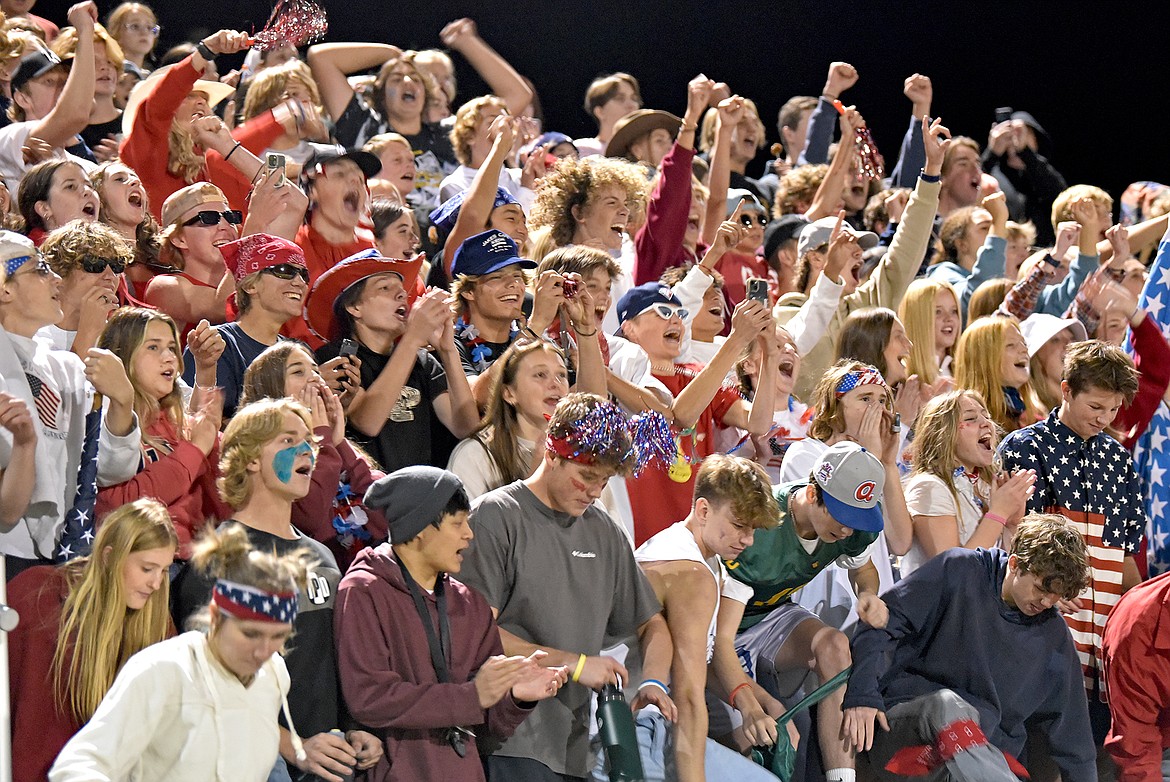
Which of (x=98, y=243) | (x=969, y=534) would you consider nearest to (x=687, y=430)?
(x=969, y=534)

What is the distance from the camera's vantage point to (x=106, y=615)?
3336 mm

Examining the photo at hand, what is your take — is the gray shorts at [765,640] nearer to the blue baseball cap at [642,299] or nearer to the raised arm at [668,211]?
the blue baseball cap at [642,299]

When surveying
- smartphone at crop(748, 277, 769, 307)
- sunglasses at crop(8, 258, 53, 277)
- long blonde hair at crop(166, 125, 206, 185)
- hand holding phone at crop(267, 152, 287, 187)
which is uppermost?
sunglasses at crop(8, 258, 53, 277)

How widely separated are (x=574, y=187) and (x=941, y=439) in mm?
1764

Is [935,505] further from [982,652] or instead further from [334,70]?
[334,70]

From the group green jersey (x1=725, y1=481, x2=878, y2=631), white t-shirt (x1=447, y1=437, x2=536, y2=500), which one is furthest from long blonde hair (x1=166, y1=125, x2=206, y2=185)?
green jersey (x1=725, y1=481, x2=878, y2=631)

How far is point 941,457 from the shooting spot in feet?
17.1

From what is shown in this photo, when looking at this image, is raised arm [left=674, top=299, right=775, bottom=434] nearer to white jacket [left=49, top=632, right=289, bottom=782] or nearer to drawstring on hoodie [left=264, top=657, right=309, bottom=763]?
drawstring on hoodie [left=264, top=657, right=309, bottom=763]

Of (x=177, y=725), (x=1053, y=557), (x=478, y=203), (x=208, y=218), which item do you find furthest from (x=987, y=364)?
(x=177, y=725)

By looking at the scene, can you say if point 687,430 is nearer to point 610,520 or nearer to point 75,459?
point 610,520

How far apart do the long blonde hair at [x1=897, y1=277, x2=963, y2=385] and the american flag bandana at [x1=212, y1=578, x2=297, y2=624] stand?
3.59 metres

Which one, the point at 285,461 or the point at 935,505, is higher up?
the point at 285,461

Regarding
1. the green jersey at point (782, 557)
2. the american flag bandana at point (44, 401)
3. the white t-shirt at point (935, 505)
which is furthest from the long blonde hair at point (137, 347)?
the white t-shirt at point (935, 505)

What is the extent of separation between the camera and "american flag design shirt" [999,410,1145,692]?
211 inches
